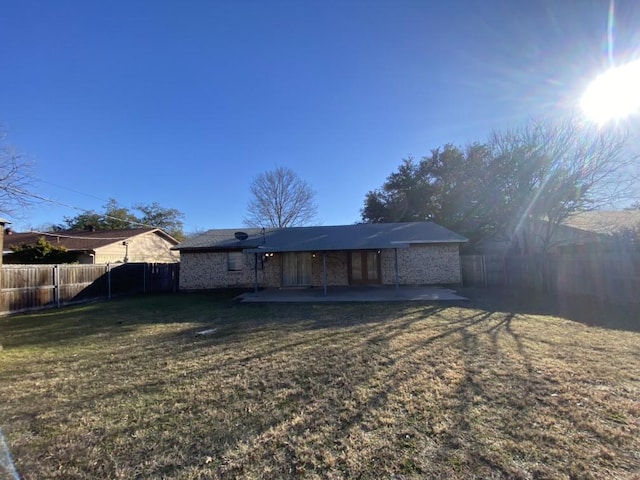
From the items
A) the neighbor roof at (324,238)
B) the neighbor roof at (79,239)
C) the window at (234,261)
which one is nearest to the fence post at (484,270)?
the neighbor roof at (324,238)

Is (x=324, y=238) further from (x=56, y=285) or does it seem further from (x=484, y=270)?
(x=56, y=285)

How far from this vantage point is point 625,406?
3.39m

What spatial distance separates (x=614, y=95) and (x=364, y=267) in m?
11.9

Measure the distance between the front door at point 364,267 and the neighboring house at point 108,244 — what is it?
11829 mm

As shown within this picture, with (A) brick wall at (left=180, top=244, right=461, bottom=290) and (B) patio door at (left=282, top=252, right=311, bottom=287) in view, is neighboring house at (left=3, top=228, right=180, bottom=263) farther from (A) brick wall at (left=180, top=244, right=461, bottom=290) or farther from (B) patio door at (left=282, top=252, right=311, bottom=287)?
(B) patio door at (left=282, top=252, right=311, bottom=287)

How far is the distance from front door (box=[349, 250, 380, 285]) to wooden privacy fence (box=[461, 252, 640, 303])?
4653 millimetres

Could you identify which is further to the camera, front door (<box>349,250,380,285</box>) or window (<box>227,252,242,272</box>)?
window (<box>227,252,242,272</box>)

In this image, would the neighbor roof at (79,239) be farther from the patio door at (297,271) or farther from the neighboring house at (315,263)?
the patio door at (297,271)

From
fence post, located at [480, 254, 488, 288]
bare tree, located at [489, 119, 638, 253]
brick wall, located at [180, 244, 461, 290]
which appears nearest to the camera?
bare tree, located at [489, 119, 638, 253]

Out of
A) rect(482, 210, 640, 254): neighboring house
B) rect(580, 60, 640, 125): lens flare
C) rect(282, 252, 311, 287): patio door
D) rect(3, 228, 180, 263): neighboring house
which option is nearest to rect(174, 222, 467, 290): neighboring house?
rect(282, 252, 311, 287): patio door

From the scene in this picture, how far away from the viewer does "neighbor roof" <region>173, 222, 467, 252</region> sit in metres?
14.5

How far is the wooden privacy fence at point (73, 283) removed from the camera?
11055 millimetres

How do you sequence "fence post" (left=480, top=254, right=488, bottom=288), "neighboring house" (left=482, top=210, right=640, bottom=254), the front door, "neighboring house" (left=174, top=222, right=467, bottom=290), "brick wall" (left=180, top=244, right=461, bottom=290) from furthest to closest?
the front door < "brick wall" (left=180, top=244, right=461, bottom=290) < "fence post" (left=480, top=254, right=488, bottom=288) < "neighboring house" (left=174, top=222, right=467, bottom=290) < "neighboring house" (left=482, top=210, right=640, bottom=254)

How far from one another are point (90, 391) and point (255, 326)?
3.94m
